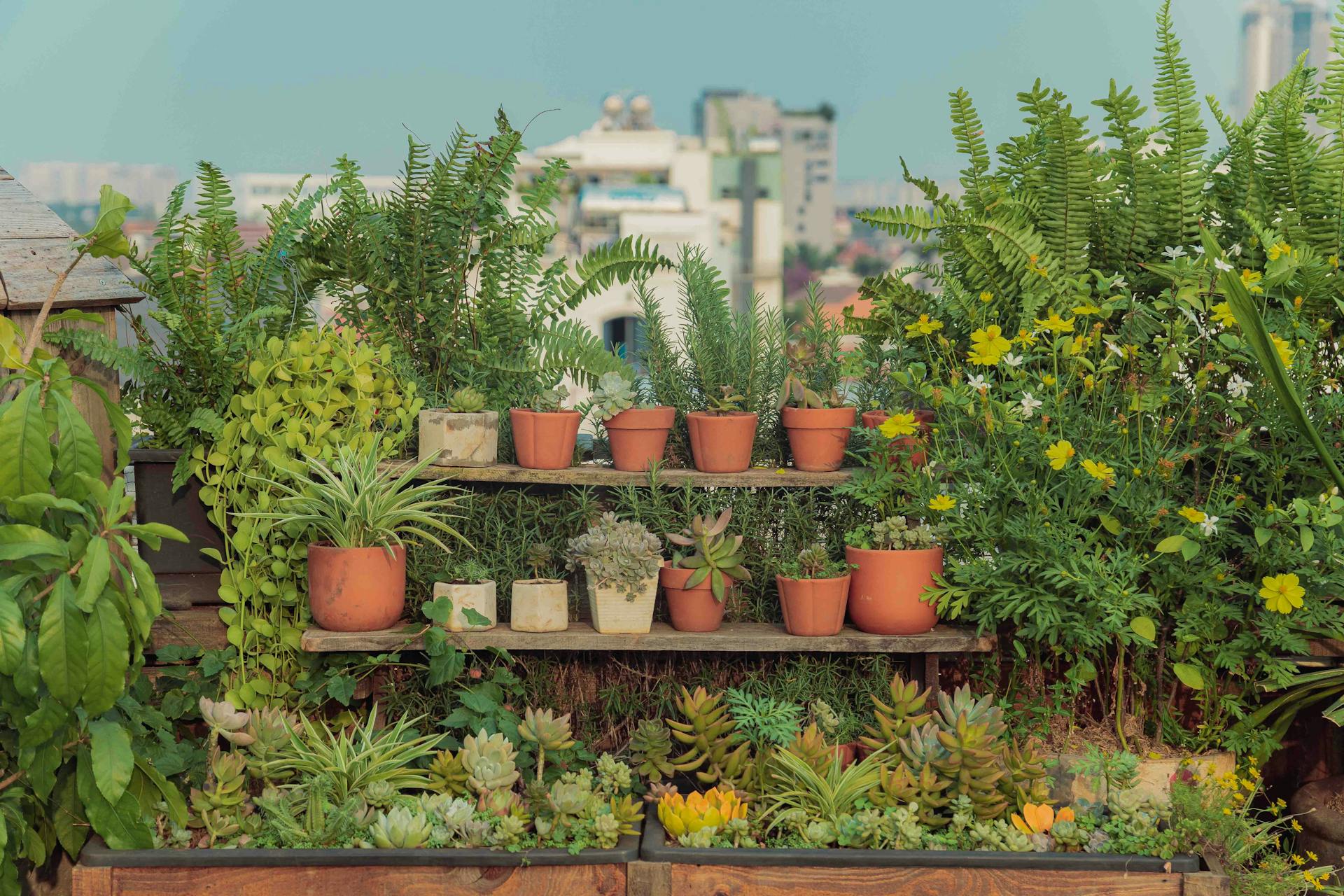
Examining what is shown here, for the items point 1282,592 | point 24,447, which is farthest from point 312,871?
point 1282,592

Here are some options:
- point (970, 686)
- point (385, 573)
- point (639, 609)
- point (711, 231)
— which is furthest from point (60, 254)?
point (711, 231)

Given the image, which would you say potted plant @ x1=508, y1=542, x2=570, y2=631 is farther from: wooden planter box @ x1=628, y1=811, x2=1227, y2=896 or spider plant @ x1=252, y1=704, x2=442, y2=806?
wooden planter box @ x1=628, y1=811, x2=1227, y2=896

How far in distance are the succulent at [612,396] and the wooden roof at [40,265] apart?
1113 millimetres

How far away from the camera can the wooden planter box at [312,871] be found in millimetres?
2242

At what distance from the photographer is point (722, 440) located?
2703mm

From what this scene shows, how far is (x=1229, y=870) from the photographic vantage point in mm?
2318

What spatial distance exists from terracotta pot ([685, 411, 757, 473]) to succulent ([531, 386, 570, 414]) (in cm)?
32

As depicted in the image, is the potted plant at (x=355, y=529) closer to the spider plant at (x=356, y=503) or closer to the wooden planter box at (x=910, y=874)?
the spider plant at (x=356, y=503)

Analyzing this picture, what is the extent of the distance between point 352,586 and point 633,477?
69 cm

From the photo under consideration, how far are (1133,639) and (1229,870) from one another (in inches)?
19.3

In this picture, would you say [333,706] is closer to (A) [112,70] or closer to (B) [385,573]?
(B) [385,573]

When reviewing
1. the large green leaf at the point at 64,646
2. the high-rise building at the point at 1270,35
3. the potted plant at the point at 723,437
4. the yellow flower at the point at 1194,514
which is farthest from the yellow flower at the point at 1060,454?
the high-rise building at the point at 1270,35

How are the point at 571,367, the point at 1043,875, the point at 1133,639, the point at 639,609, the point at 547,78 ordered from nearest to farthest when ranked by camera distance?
the point at 1043,875 → the point at 1133,639 → the point at 639,609 → the point at 571,367 → the point at 547,78

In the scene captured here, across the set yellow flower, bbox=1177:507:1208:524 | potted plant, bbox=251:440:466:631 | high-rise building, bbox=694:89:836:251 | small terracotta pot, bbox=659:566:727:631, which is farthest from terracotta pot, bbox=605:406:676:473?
high-rise building, bbox=694:89:836:251
